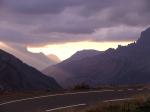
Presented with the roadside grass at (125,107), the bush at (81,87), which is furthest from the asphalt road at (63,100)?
the roadside grass at (125,107)

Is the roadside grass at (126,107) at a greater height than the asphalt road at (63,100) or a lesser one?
lesser

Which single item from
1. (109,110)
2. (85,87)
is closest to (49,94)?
(85,87)

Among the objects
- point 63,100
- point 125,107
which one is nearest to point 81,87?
point 63,100

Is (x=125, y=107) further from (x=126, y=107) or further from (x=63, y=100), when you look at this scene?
(x=63, y=100)

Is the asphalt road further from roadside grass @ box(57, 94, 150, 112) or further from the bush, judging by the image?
roadside grass @ box(57, 94, 150, 112)

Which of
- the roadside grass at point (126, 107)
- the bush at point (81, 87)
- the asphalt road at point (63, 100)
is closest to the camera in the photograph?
the roadside grass at point (126, 107)

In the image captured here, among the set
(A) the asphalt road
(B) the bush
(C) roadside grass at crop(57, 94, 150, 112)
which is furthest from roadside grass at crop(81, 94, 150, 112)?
(B) the bush

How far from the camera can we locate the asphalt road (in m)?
24.8

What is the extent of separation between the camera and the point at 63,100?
91.2 feet

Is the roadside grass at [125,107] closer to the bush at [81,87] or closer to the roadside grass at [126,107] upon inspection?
the roadside grass at [126,107]

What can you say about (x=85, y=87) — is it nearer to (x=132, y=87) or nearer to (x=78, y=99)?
(x=132, y=87)

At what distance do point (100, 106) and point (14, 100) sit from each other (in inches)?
236

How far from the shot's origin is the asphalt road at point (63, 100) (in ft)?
81.3

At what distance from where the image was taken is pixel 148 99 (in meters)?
25.0
